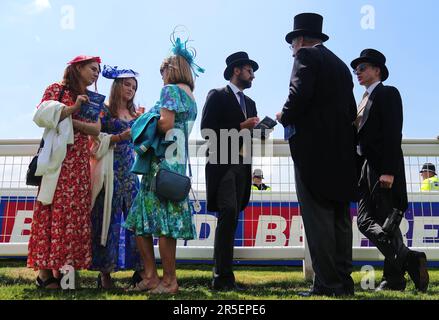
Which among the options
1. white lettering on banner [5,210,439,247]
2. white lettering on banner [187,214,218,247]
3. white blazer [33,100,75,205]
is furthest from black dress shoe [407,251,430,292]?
white blazer [33,100,75,205]

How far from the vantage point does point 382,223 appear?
12.1 ft

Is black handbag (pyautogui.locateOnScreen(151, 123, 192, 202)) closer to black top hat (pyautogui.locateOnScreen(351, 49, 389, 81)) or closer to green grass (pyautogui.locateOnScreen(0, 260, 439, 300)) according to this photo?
green grass (pyautogui.locateOnScreen(0, 260, 439, 300))

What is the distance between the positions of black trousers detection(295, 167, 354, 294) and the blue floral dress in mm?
1481

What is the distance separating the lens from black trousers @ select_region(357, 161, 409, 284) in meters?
3.63

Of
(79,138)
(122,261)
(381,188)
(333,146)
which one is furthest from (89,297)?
(381,188)

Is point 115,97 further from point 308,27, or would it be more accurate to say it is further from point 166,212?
point 308,27

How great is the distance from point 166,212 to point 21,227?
7.80 feet

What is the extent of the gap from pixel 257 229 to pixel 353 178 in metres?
1.58

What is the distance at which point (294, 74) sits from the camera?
3.33m

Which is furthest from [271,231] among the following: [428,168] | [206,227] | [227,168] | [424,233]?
[428,168]

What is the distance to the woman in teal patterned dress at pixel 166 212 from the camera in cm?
324

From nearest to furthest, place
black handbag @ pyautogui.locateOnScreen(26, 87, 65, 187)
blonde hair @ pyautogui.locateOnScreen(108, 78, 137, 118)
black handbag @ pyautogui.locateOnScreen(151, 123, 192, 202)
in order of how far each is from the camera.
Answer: black handbag @ pyautogui.locateOnScreen(151, 123, 192, 202)
black handbag @ pyautogui.locateOnScreen(26, 87, 65, 187)
blonde hair @ pyautogui.locateOnScreen(108, 78, 137, 118)

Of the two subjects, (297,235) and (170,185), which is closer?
(170,185)

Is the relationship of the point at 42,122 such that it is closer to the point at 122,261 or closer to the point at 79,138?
A: the point at 79,138
